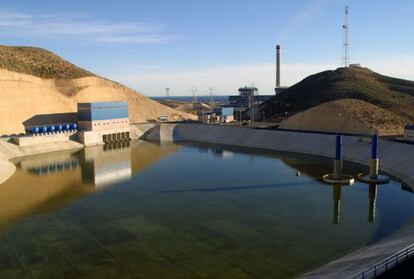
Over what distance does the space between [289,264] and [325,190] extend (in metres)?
17.8

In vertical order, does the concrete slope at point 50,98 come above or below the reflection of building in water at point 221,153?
above

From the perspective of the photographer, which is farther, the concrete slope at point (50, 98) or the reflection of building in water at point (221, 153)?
the concrete slope at point (50, 98)

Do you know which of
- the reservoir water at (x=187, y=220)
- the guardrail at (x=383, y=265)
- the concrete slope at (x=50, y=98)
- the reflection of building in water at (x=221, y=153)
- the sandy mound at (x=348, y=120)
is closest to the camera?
the guardrail at (x=383, y=265)

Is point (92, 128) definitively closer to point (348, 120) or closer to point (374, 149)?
point (348, 120)

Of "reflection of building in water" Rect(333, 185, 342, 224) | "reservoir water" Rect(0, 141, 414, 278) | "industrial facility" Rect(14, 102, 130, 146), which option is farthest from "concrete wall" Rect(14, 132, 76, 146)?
"reflection of building in water" Rect(333, 185, 342, 224)

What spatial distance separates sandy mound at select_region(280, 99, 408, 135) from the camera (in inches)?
2499

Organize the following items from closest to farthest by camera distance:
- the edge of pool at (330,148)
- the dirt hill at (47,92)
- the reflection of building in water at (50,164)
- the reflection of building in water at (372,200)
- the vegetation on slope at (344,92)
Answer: the edge of pool at (330,148)
the reflection of building in water at (372,200)
the reflection of building in water at (50,164)
the dirt hill at (47,92)
the vegetation on slope at (344,92)

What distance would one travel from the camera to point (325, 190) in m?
37.6

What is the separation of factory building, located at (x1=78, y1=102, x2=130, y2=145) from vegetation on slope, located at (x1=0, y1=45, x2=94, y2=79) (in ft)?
53.1

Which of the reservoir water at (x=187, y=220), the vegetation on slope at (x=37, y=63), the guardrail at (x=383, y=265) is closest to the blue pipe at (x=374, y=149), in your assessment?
the reservoir water at (x=187, y=220)

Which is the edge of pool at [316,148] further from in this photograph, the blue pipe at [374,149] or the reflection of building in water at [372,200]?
the blue pipe at [374,149]

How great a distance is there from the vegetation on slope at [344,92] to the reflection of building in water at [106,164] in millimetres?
42370

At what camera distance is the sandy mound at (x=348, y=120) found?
208ft

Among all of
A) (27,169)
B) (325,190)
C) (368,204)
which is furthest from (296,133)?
(27,169)
